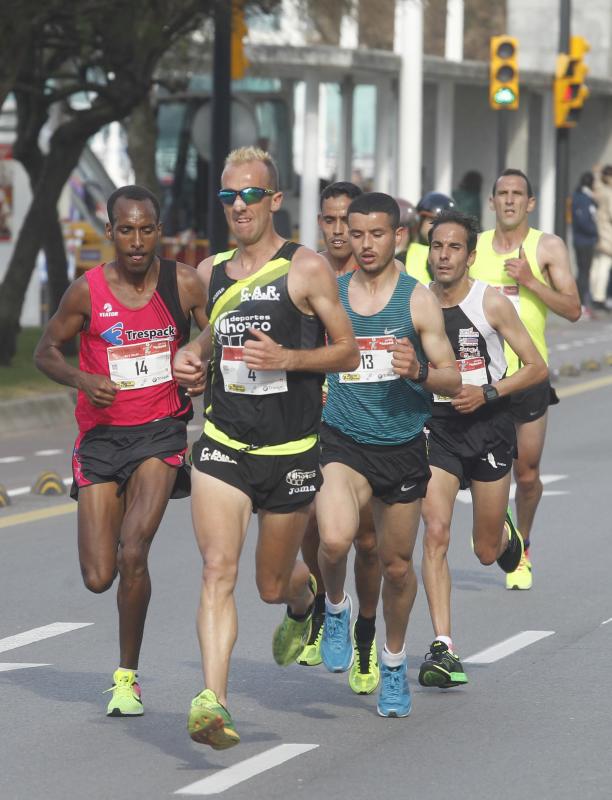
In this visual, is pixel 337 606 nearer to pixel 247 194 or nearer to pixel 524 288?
pixel 247 194

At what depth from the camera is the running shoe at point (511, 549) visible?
9398mm

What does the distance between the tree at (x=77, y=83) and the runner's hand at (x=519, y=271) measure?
9824 mm

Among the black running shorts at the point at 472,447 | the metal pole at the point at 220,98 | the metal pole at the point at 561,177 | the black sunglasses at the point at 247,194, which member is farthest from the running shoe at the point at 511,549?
the metal pole at the point at 561,177

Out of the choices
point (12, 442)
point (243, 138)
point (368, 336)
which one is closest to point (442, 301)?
point (368, 336)

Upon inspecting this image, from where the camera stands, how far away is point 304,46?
33.0m

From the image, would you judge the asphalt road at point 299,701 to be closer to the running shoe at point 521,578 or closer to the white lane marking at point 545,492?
the running shoe at point 521,578

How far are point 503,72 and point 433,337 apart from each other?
18.7 metres

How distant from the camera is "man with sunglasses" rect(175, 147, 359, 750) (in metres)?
6.77

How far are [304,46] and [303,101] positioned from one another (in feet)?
6.19

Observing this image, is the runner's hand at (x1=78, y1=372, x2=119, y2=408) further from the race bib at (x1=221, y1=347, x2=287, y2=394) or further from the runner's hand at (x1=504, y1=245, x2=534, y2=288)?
the runner's hand at (x1=504, y1=245, x2=534, y2=288)

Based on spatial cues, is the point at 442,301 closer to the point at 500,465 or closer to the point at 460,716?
the point at 500,465

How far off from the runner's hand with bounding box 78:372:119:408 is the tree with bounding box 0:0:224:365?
12057mm

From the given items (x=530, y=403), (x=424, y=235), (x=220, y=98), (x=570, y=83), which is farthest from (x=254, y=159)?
(x=570, y=83)

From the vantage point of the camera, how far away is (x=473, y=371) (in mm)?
8672
